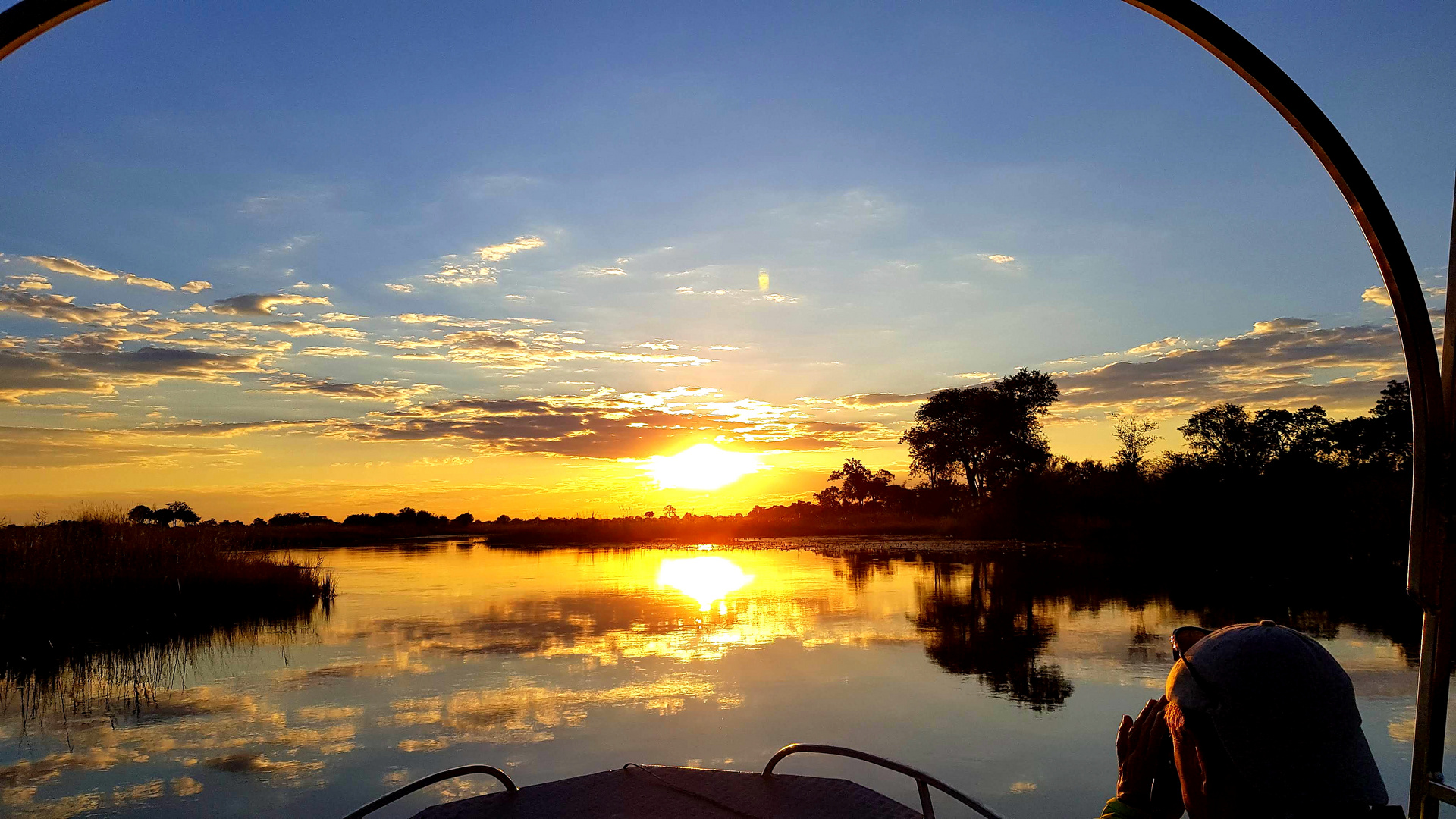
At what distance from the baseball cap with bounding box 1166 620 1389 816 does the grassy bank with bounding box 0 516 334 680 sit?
35.4ft

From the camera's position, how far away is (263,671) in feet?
28.6

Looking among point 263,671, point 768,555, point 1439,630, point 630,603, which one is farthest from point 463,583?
point 1439,630

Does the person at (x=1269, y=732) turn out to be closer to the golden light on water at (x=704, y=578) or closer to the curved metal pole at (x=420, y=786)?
the curved metal pole at (x=420, y=786)

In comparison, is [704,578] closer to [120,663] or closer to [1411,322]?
[120,663]

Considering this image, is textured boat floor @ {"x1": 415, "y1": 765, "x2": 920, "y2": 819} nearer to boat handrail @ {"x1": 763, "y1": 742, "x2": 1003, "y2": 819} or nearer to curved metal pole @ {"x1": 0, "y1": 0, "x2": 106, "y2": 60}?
boat handrail @ {"x1": 763, "y1": 742, "x2": 1003, "y2": 819}

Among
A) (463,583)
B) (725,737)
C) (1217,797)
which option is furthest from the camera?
(463,583)

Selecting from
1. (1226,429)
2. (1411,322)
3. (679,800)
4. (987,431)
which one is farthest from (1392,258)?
(987,431)

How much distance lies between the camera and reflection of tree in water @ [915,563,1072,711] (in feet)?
24.2

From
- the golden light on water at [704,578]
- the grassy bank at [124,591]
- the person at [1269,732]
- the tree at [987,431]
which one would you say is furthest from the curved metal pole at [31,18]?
the tree at [987,431]

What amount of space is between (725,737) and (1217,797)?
185 inches

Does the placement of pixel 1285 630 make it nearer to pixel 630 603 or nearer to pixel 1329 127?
pixel 1329 127

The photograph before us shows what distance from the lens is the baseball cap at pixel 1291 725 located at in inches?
57.9

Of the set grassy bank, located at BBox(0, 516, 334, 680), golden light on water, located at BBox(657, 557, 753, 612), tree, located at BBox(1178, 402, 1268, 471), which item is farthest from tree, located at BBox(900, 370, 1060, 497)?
grassy bank, located at BBox(0, 516, 334, 680)

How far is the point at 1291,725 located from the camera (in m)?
1.48
